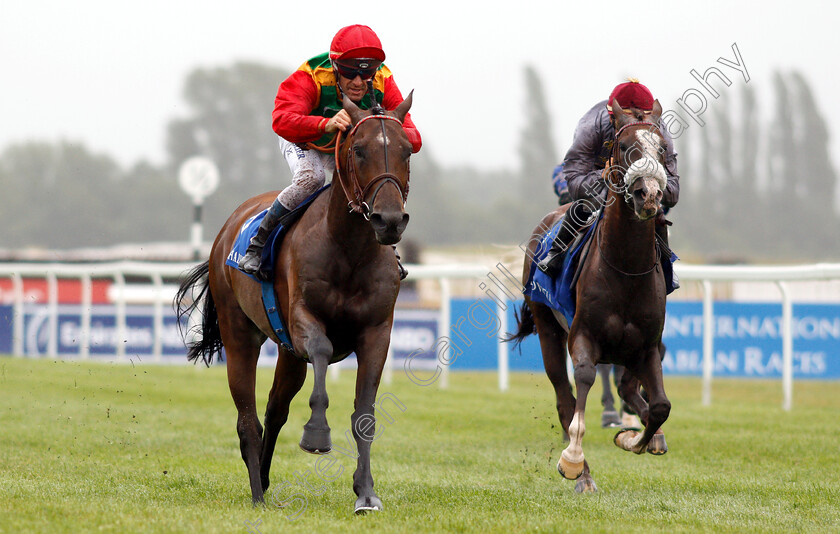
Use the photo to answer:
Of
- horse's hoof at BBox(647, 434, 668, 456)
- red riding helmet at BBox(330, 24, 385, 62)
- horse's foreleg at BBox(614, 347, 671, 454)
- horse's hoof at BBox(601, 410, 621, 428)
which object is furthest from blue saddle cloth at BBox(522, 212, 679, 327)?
horse's hoof at BBox(601, 410, 621, 428)

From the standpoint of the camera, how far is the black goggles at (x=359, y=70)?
4.69 m

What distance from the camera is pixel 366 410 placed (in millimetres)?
4340

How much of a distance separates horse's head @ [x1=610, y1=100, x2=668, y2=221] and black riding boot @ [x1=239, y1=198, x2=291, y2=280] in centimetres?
162

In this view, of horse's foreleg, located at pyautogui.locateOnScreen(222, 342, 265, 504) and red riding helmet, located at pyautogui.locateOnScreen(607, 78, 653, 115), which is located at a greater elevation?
red riding helmet, located at pyautogui.locateOnScreen(607, 78, 653, 115)

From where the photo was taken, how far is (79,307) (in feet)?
48.7

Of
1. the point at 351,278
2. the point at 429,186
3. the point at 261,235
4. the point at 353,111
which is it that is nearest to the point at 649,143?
the point at 353,111

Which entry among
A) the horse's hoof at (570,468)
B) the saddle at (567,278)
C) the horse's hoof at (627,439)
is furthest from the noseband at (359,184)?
the horse's hoof at (627,439)

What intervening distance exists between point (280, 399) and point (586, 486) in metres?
1.63

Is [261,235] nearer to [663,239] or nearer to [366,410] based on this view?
[366,410]

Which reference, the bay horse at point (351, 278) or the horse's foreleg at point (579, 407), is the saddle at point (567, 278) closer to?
the horse's foreleg at point (579, 407)

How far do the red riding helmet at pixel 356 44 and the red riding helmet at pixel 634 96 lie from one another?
1.26 meters

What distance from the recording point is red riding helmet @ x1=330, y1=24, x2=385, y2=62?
4.63 meters

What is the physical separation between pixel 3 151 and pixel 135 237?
8.35m

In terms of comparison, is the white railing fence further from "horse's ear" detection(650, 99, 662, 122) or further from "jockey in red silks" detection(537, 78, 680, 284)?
"horse's ear" detection(650, 99, 662, 122)
